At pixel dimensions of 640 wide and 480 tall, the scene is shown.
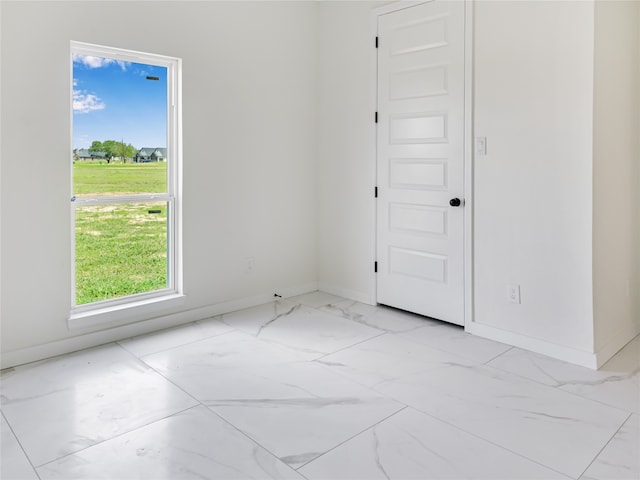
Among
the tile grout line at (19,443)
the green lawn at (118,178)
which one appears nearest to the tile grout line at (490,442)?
the tile grout line at (19,443)

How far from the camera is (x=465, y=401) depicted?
2488mm

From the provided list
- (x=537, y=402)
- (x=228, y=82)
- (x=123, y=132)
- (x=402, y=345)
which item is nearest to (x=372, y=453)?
(x=537, y=402)

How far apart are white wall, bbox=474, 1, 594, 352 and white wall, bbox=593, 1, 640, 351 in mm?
83

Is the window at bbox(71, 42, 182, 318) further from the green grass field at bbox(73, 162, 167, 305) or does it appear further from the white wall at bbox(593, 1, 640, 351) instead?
the white wall at bbox(593, 1, 640, 351)

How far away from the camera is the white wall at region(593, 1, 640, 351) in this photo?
289 cm

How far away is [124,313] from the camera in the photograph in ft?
11.1

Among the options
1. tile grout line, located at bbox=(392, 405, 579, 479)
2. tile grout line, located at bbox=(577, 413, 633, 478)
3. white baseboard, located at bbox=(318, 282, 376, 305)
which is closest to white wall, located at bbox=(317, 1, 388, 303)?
white baseboard, located at bbox=(318, 282, 376, 305)

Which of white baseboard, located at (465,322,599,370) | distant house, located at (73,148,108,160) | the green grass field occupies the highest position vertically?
distant house, located at (73,148,108,160)

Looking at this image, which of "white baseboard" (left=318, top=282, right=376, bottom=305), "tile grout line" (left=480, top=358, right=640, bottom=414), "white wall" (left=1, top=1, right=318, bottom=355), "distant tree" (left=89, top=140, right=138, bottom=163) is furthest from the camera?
"white baseboard" (left=318, top=282, right=376, bottom=305)

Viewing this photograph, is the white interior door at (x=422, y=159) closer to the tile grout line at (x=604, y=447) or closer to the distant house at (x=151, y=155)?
the tile grout line at (x=604, y=447)

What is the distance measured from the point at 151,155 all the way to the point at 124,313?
1134 mm

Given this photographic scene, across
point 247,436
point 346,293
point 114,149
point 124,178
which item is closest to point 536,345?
point 346,293

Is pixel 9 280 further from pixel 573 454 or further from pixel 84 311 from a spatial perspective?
pixel 573 454

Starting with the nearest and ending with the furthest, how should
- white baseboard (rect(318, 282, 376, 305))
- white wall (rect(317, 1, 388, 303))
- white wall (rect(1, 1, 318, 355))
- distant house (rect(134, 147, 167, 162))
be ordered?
white wall (rect(1, 1, 318, 355)), distant house (rect(134, 147, 167, 162)), white wall (rect(317, 1, 388, 303)), white baseboard (rect(318, 282, 376, 305))
